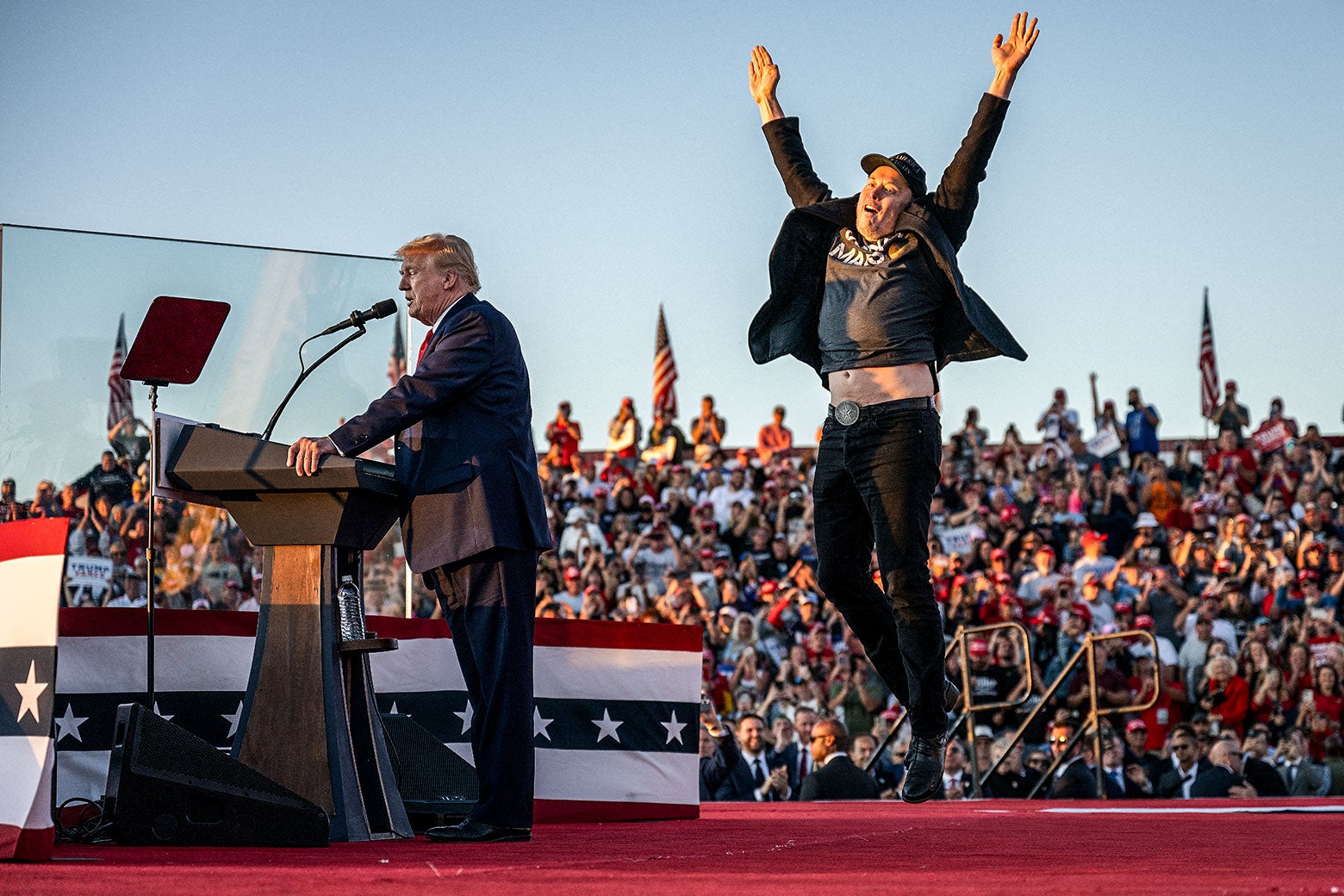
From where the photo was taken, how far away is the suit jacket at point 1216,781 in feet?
35.2

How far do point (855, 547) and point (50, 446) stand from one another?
3.57 meters

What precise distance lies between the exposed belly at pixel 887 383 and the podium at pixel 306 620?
1.50 metres

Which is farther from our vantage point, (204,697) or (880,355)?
(204,697)

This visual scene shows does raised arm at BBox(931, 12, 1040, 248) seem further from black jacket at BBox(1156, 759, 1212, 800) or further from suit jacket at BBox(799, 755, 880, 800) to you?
black jacket at BBox(1156, 759, 1212, 800)

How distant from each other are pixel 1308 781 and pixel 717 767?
410 cm

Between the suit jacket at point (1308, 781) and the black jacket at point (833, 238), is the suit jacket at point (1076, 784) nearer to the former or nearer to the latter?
the suit jacket at point (1308, 781)

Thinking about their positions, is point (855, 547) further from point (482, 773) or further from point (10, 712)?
point (10, 712)

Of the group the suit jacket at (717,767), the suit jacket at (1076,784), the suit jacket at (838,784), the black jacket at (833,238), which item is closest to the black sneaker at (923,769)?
the black jacket at (833,238)

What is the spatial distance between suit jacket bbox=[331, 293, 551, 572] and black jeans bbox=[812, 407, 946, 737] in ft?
3.35

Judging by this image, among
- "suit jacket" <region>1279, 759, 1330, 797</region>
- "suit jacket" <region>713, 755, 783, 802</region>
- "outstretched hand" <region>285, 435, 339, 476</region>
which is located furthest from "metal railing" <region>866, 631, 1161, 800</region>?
"outstretched hand" <region>285, 435, 339, 476</region>

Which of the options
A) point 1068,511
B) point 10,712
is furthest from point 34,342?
point 1068,511

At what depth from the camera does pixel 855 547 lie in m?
5.33

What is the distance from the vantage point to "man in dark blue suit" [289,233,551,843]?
4.58 m

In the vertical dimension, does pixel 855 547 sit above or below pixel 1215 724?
above
